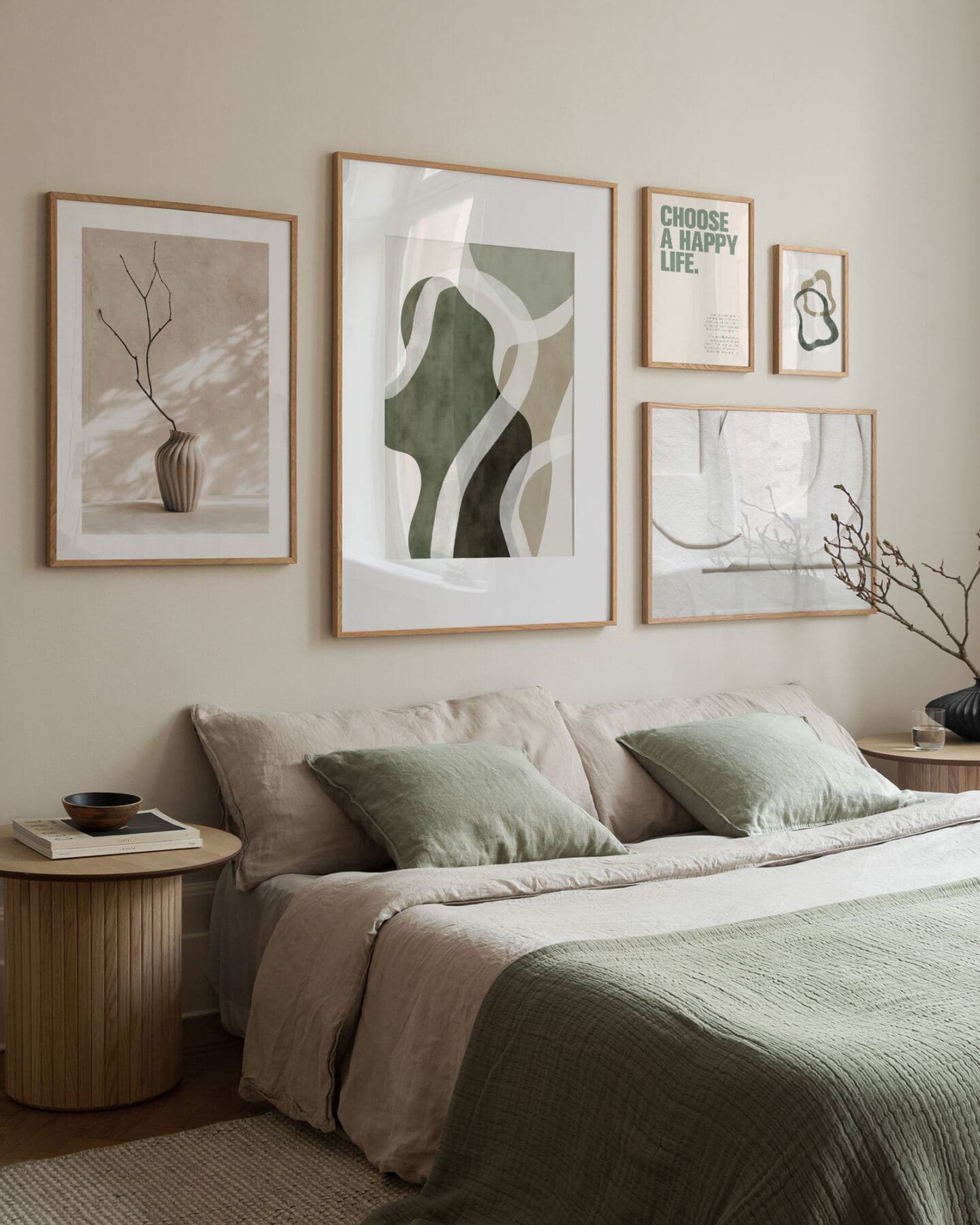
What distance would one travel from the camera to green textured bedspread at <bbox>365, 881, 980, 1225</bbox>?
68.7 inches

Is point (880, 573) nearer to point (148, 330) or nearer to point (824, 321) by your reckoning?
point (824, 321)

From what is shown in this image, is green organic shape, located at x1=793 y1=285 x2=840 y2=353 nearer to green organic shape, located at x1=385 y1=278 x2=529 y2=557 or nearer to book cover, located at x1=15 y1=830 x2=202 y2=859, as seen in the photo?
green organic shape, located at x1=385 y1=278 x2=529 y2=557

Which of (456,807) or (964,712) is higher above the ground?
(964,712)

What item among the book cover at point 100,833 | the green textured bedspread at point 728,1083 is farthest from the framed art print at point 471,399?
the green textured bedspread at point 728,1083

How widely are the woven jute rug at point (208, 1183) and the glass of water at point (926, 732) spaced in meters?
2.11

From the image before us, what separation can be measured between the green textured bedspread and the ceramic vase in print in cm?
149

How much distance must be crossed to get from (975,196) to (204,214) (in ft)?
8.46

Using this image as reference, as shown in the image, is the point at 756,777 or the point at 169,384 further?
the point at 756,777

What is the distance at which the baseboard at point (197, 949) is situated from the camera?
10.8ft

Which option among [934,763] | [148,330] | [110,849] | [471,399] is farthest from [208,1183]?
[934,763]

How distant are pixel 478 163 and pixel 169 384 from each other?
1041mm

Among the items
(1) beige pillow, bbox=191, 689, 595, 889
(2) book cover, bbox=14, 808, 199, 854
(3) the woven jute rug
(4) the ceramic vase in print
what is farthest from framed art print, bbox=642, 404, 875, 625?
(3) the woven jute rug

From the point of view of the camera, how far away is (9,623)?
3.09 meters

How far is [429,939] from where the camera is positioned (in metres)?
2.49
